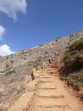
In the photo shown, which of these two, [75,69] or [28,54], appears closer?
[75,69]

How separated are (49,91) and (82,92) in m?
2.08

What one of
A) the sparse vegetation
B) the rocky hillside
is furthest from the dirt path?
the rocky hillside

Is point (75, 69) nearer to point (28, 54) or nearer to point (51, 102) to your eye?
point (51, 102)

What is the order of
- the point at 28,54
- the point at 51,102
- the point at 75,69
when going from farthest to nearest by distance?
the point at 28,54, the point at 75,69, the point at 51,102

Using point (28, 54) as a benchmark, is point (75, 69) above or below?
below

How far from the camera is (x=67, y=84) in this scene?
16328mm

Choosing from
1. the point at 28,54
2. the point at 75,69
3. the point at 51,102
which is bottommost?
the point at 51,102

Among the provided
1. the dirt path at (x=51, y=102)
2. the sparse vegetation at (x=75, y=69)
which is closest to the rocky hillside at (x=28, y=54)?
the sparse vegetation at (x=75, y=69)

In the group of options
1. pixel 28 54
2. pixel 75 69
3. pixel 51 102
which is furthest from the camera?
pixel 28 54

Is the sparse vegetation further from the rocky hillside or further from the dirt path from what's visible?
the rocky hillside

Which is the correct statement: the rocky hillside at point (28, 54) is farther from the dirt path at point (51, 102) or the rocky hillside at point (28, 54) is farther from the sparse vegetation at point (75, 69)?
the dirt path at point (51, 102)

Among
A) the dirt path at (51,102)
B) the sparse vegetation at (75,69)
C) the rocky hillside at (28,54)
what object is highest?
the rocky hillside at (28,54)

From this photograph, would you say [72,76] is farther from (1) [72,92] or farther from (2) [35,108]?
(2) [35,108]

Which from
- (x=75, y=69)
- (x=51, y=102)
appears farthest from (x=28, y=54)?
(x=51, y=102)
